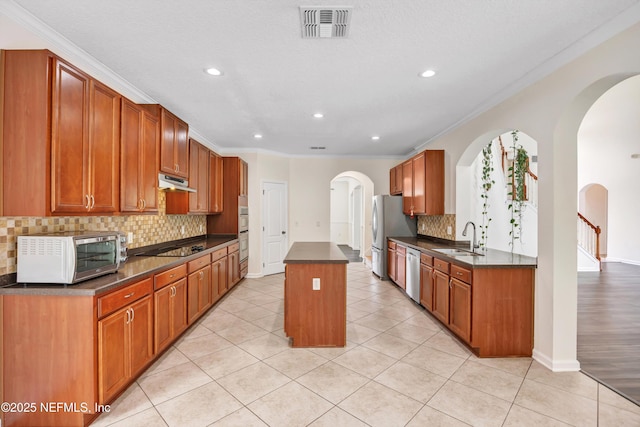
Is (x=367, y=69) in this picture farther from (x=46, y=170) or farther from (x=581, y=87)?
(x=46, y=170)


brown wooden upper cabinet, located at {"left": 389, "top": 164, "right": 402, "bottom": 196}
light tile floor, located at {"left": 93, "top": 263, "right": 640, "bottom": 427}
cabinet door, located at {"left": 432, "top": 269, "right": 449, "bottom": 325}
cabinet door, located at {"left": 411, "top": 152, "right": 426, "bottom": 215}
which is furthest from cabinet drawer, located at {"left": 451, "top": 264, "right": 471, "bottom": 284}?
brown wooden upper cabinet, located at {"left": 389, "top": 164, "right": 402, "bottom": 196}

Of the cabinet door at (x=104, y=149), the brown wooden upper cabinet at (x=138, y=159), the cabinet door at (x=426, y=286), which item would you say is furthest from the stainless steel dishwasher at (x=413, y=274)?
the cabinet door at (x=104, y=149)

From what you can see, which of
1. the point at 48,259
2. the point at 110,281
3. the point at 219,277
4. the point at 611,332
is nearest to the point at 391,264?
the point at 611,332

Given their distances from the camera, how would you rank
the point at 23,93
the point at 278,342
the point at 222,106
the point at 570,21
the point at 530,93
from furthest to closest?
the point at 222,106
the point at 278,342
the point at 530,93
the point at 570,21
the point at 23,93

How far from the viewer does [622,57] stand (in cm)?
204

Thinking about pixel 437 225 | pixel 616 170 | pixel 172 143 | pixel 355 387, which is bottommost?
pixel 355 387

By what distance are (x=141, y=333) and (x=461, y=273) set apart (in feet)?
10.2

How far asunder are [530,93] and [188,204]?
4314 millimetres

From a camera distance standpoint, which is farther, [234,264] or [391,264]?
[391,264]

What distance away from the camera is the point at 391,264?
570cm

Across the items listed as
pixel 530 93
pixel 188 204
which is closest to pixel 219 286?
pixel 188 204

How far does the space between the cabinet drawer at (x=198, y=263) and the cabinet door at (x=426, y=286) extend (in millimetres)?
3013

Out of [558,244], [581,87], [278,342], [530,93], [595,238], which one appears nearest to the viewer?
[581,87]

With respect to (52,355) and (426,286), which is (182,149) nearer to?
(52,355)
